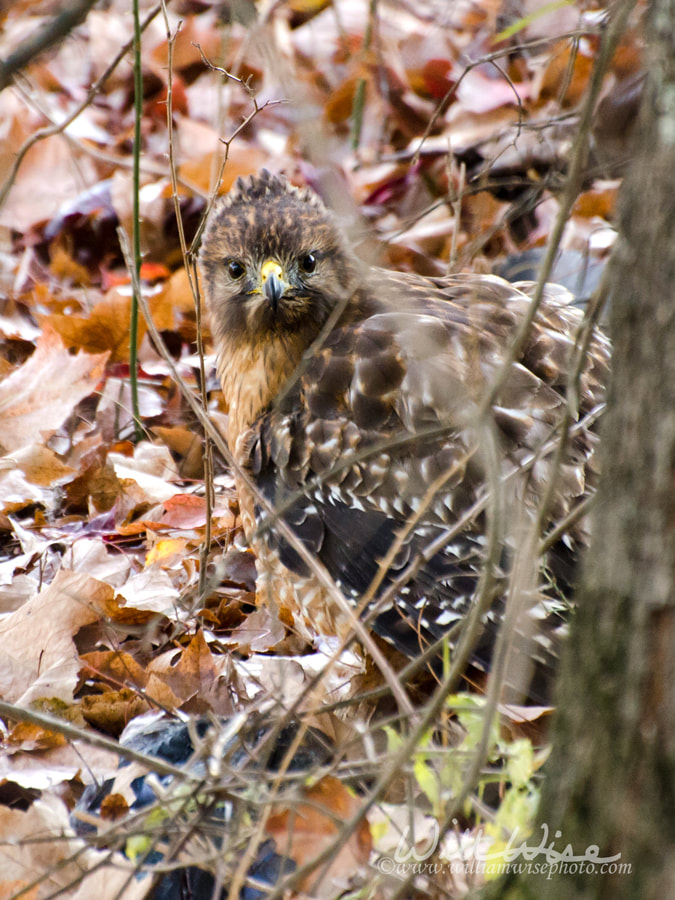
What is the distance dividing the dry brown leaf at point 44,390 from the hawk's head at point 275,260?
78 cm

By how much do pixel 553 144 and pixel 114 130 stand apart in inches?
144

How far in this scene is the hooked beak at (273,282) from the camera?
3680mm

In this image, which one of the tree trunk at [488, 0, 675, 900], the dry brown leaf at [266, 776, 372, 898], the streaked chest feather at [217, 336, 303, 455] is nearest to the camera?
the tree trunk at [488, 0, 675, 900]

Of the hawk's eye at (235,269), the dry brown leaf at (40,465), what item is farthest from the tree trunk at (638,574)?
the dry brown leaf at (40,465)

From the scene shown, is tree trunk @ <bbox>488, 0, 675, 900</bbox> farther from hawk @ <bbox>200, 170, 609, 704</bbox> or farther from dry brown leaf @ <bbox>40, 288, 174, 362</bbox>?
dry brown leaf @ <bbox>40, 288, 174, 362</bbox>

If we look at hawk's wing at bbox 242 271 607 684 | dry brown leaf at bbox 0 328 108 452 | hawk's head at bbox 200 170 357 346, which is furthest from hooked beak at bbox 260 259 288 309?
dry brown leaf at bbox 0 328 108 452

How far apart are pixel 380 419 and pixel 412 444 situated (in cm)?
16

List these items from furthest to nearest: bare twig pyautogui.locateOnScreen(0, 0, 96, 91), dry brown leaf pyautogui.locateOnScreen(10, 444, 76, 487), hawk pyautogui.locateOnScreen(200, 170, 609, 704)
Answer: dry brown leaf pyautogui.locateOnScreen(10, 444, 76, 487), hawk pyautogui.locateOnScreen(200, 170, 609, 704), bare twig pyautogui.locateOnScreen(0, 0, 96, 91)

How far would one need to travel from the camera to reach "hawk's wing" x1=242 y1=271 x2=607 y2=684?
10.5 ft

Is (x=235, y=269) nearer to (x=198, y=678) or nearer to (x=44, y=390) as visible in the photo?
(x=44, y=390)

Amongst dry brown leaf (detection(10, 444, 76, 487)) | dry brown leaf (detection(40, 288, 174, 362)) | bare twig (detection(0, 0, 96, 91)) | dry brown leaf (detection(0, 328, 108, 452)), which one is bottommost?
dry brown leaf (detection(10, 444, 76, 487))

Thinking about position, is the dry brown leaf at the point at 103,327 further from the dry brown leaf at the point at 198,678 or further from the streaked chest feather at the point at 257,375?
the dry brown leaf at the point at 198,678

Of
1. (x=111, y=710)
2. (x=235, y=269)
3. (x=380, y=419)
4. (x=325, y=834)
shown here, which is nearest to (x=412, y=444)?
(x=380, y=419)

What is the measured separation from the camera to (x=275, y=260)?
377 cm
